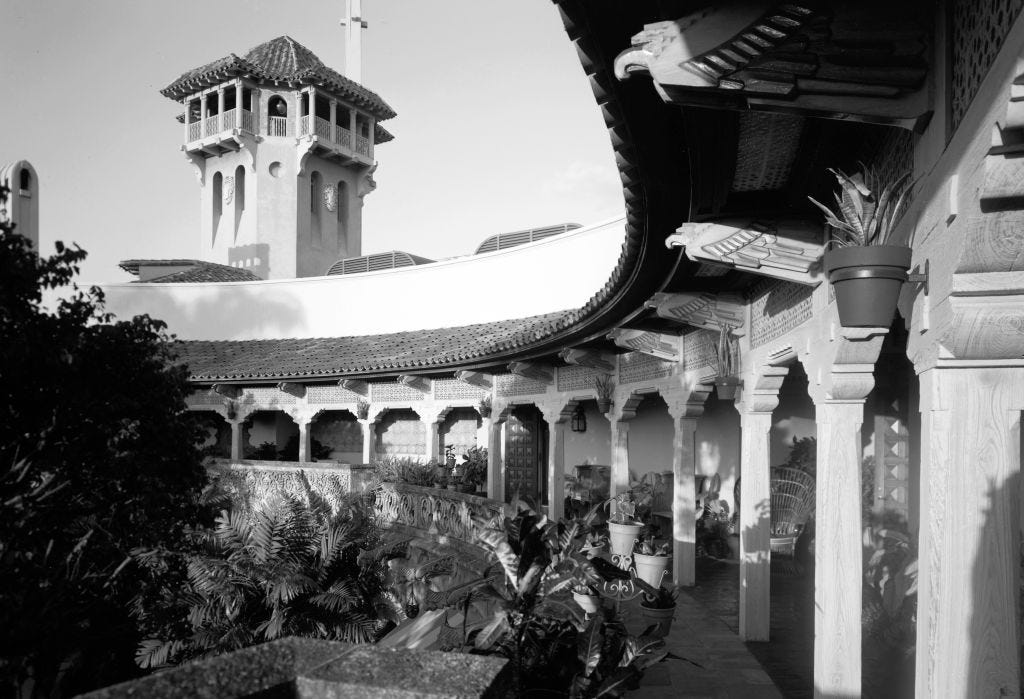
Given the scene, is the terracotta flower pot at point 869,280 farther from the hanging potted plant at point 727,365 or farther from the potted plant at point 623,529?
the potted plant at point 623,529

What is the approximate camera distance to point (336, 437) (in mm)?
22312

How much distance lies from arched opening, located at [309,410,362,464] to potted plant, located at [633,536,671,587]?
568 inches

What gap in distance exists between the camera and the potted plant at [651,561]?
8391 mm

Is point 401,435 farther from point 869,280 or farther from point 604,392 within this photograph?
point 869,280

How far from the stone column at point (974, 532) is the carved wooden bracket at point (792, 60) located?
3.39 feet

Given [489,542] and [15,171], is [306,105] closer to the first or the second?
[15,171]

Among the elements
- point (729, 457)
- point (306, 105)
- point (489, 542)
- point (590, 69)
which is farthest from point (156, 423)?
point (306, 105)

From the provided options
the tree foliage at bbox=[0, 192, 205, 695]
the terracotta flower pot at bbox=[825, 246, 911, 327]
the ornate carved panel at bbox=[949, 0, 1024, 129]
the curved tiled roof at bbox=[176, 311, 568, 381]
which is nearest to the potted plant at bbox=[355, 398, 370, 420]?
the curved tiled roof at bbox=[176, 311, 568, 381]

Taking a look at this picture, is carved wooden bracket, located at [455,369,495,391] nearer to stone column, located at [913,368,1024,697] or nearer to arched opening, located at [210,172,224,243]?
stone column, located at [913,368,1024,697]

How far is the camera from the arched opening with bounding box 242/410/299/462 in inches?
883

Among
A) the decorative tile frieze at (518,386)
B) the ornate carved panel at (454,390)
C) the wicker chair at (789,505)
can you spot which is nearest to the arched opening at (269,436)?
the ornate carved panel at (454,390)

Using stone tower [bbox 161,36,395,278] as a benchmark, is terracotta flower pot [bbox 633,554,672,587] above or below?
below

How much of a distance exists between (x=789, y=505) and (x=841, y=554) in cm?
700

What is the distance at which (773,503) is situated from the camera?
11.2 m
